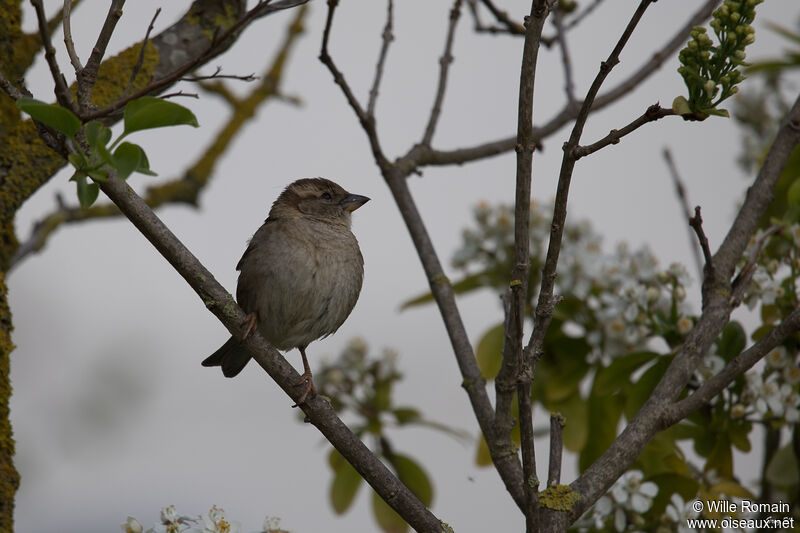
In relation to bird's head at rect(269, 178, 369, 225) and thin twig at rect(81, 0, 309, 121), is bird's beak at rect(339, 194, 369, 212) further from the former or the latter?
thin twig at rect(81, 0, 309, 121)

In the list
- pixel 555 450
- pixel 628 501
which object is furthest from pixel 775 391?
pixel 555 450

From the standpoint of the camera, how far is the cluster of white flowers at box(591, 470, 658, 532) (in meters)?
3.09

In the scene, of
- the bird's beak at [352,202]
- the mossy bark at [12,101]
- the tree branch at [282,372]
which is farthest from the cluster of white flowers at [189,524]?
the bird's beak at [352,202]

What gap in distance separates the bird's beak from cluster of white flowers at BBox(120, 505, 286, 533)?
2315 millimetres

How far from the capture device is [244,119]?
594 centimetres

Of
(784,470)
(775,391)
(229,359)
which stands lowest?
(784,470)

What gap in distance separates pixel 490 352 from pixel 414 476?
2.90 ft

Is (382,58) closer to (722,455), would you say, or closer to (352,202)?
(352,202)

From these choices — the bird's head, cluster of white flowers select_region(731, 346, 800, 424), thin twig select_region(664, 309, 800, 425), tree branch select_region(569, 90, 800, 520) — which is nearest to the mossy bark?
the bird's head

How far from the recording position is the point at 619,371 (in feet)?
11.5

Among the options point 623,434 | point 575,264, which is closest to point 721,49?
point 623,434

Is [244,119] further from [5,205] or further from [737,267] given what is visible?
[737,267]

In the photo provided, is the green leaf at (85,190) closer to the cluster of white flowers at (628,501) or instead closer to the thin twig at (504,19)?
the cluster of white flowers at (628,501)

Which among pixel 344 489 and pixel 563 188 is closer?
pixel 563 188
